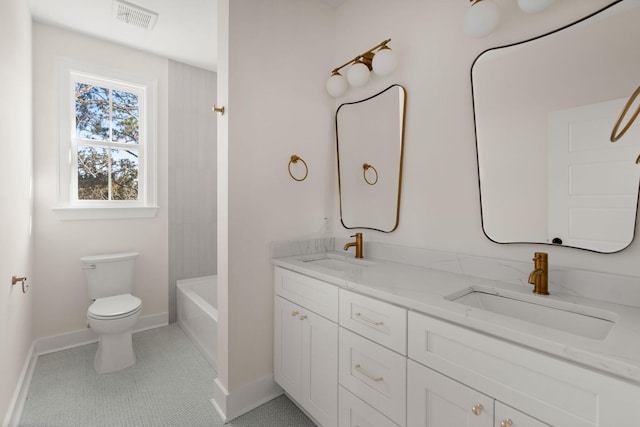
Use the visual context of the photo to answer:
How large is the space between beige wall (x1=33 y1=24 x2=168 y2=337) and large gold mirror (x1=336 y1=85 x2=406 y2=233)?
1.90 m

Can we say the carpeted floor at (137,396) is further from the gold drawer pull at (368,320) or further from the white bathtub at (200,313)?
the gold drawer pull at (368,320)

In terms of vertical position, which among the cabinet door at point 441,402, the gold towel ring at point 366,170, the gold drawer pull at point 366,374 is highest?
the gold towel ring at point 366,170

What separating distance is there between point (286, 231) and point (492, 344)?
1.36m

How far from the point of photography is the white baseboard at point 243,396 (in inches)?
69.5

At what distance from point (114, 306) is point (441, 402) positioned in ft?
7.76

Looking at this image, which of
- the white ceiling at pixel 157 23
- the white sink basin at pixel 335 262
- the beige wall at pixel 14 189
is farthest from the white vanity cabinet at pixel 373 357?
the white ceiling at pixel 157 23

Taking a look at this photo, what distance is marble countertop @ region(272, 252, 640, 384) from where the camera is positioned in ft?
2.41

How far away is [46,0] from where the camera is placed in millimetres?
2148

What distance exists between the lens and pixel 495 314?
0.95 metres

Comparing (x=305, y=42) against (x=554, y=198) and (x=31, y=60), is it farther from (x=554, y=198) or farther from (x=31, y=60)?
(x=31, y=60)

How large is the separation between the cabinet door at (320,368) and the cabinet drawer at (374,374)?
2.7 inches

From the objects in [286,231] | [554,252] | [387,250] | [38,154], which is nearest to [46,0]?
[38,154]

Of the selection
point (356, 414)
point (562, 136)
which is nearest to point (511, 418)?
point (356, 414)

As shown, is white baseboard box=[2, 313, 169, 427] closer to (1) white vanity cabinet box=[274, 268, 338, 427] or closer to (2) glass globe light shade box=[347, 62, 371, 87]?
(1) white vanity cabinet box=[274, 268, 338, 427]
